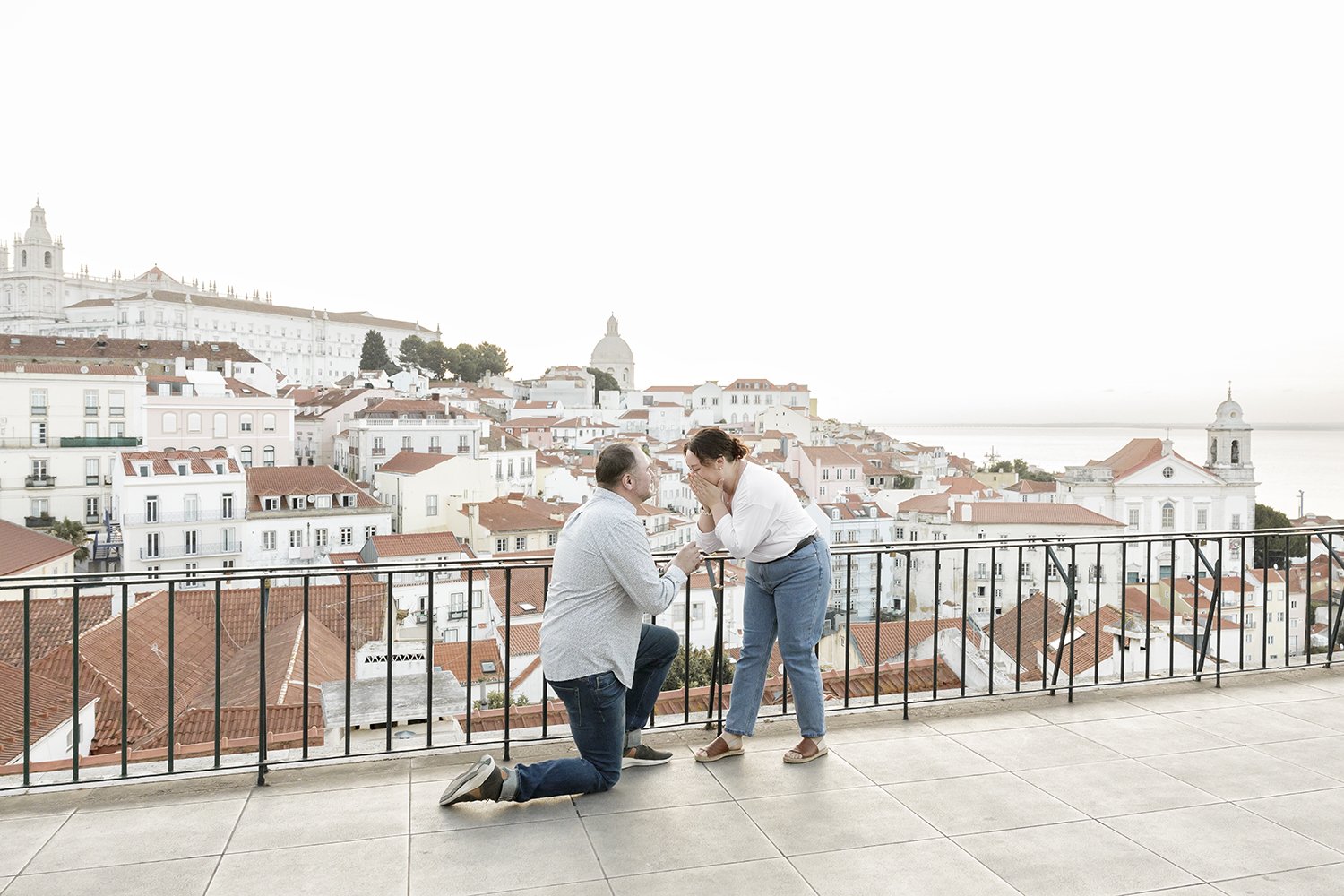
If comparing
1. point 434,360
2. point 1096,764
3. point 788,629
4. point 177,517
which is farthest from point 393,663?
point 434,360

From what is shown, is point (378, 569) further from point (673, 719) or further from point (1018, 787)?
point (1018, 787)

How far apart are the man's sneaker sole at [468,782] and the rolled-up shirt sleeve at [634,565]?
84 cm

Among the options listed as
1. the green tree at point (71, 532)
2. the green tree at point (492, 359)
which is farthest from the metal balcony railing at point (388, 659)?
the green tree at point (492, 359)

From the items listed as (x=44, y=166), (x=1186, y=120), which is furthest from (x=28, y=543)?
(x=44, y=166)

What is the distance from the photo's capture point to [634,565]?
11.1 ft

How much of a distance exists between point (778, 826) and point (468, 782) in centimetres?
117

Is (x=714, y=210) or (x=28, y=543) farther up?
(x=714, y=210)

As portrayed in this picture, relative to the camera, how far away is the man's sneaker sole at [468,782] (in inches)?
133

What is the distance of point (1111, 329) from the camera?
173 ft

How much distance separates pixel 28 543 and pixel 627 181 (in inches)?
1294

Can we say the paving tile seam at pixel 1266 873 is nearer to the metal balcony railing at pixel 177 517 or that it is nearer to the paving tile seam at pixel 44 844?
the paving tile seam at pixel 44 844

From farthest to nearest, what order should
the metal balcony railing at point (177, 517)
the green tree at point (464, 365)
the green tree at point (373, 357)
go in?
the green tree at point (464, 365), the green tree at point (373, 357), the metal balcony railing at point (177, 517)

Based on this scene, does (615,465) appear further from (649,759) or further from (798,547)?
(649,759)

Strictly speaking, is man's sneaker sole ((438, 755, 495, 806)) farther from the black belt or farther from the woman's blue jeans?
the black belt
